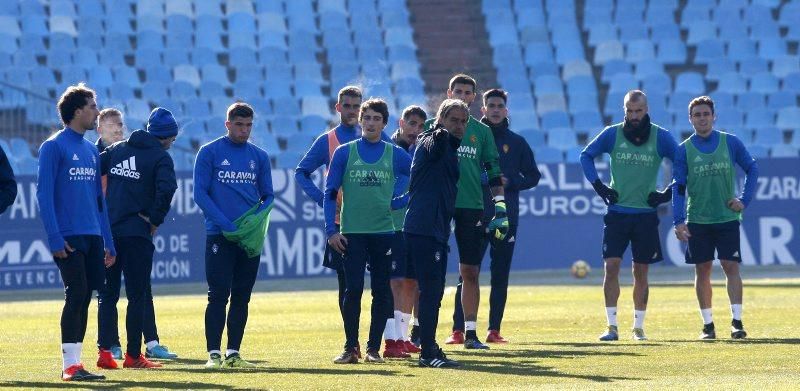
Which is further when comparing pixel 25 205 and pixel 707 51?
pixel 707 51

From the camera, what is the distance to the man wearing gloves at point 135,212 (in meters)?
12.0

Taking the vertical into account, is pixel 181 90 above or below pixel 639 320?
above

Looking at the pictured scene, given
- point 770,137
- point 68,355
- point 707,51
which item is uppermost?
point 707,51

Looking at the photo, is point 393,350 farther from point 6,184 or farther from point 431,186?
point 6,184

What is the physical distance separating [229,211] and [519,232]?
666 inches

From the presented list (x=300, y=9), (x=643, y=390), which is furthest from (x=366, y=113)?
(x=300, y=9)

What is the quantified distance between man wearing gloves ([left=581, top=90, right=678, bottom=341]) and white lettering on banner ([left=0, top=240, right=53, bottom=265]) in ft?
45.6

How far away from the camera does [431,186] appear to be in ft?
37.7

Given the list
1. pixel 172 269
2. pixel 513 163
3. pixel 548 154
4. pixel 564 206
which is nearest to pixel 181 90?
pixel 172 269

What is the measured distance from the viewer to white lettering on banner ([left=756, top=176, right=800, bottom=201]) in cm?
2898

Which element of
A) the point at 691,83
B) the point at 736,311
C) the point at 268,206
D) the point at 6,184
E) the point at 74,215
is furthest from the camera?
the point at 691,83

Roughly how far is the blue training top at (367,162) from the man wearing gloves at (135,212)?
124cm

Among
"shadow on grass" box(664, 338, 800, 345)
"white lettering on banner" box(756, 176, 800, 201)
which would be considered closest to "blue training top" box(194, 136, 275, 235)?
"shadow on grass" box(664, 338, 800, 345)

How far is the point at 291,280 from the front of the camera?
27.6 metres
